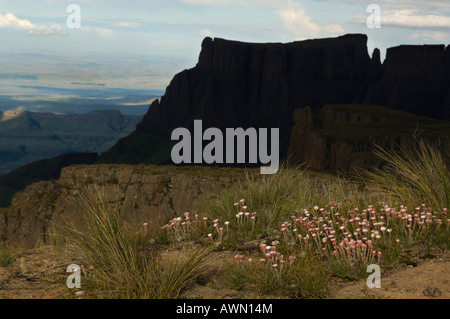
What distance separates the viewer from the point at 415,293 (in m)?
6.00

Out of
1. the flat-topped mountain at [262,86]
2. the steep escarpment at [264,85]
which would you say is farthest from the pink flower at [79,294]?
the steep escarpment at [264,85]

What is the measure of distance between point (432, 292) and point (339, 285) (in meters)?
1.10

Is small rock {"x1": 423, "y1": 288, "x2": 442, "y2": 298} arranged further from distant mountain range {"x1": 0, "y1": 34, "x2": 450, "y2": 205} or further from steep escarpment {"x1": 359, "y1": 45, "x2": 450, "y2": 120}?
steep escarpment {"x1": 359, "y1": 45, "x2": 450, "y2": 120}

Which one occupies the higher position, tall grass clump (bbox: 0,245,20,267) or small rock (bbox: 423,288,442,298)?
small rock (bbox: 423,288,442,298)

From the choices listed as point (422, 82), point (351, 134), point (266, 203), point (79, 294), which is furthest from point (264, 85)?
point (79, 294)

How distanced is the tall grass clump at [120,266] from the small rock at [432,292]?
2.61 metres

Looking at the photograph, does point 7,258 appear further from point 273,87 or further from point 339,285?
point 273,87

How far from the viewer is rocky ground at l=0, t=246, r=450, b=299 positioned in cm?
605

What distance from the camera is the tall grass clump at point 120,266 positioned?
602 centimetres

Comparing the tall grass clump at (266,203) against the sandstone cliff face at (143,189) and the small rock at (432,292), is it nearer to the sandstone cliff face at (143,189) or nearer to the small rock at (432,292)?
the small rock at (432,292)

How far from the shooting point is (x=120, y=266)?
635 centimetres

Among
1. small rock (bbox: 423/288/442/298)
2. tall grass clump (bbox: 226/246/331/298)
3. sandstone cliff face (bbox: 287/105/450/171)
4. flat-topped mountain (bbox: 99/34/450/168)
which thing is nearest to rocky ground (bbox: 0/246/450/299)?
small rock (bbox: 423/288/442/298)
